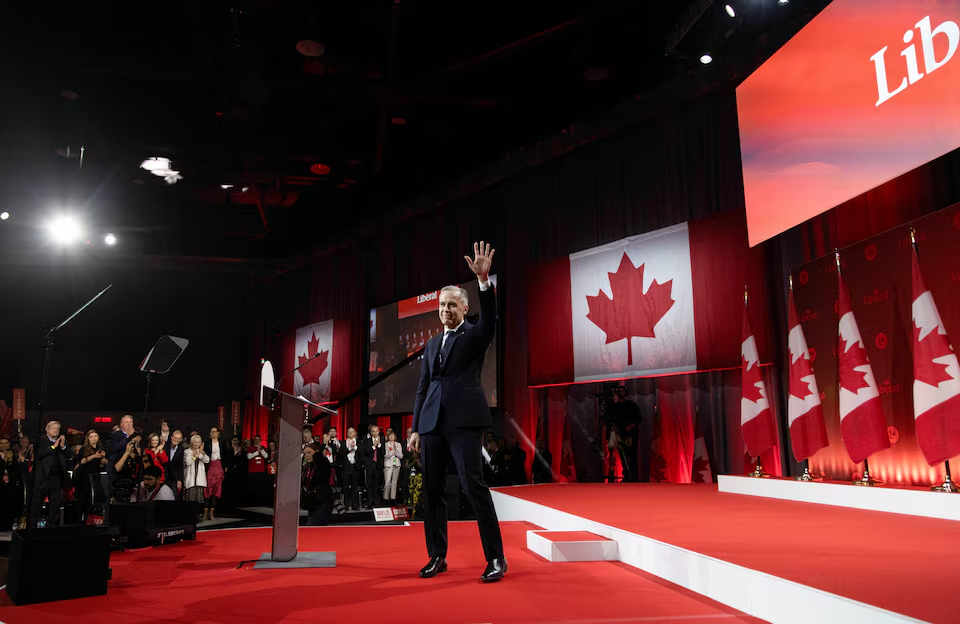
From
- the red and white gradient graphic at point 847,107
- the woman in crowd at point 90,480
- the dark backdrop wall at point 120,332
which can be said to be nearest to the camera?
the red and white gradient graphic at point 847,107

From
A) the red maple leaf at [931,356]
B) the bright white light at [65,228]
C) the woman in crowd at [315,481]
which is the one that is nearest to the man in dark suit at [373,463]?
the woman in crowd at [315,481]

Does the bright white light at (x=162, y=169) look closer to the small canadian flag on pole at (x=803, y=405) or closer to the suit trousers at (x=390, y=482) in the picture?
the suit trousers at (x=390, y=482)

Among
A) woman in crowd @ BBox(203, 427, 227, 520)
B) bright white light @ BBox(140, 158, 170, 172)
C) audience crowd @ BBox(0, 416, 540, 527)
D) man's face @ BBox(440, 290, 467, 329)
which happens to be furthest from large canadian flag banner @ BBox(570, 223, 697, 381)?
bright white light @ BBox(140, 158, 170, 172)

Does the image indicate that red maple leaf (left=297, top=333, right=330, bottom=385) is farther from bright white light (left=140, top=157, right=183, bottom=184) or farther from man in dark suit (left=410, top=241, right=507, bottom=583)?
man in dark suit (left=410, top=241, right=507, bottom=583)

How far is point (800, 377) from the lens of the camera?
5590 mm

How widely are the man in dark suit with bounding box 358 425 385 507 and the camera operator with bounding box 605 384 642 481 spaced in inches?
122

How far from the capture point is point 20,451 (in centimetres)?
816

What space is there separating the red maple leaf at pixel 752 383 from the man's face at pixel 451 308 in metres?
4.31

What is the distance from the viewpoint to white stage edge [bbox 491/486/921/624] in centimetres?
189

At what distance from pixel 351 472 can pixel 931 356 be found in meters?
6.60

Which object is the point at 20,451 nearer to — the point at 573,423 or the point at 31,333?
the point at 573,423

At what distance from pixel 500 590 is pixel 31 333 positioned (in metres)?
16.9

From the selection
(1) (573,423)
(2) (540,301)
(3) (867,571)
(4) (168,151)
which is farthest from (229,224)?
(3) (867,571)

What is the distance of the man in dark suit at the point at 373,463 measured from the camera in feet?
28.7
